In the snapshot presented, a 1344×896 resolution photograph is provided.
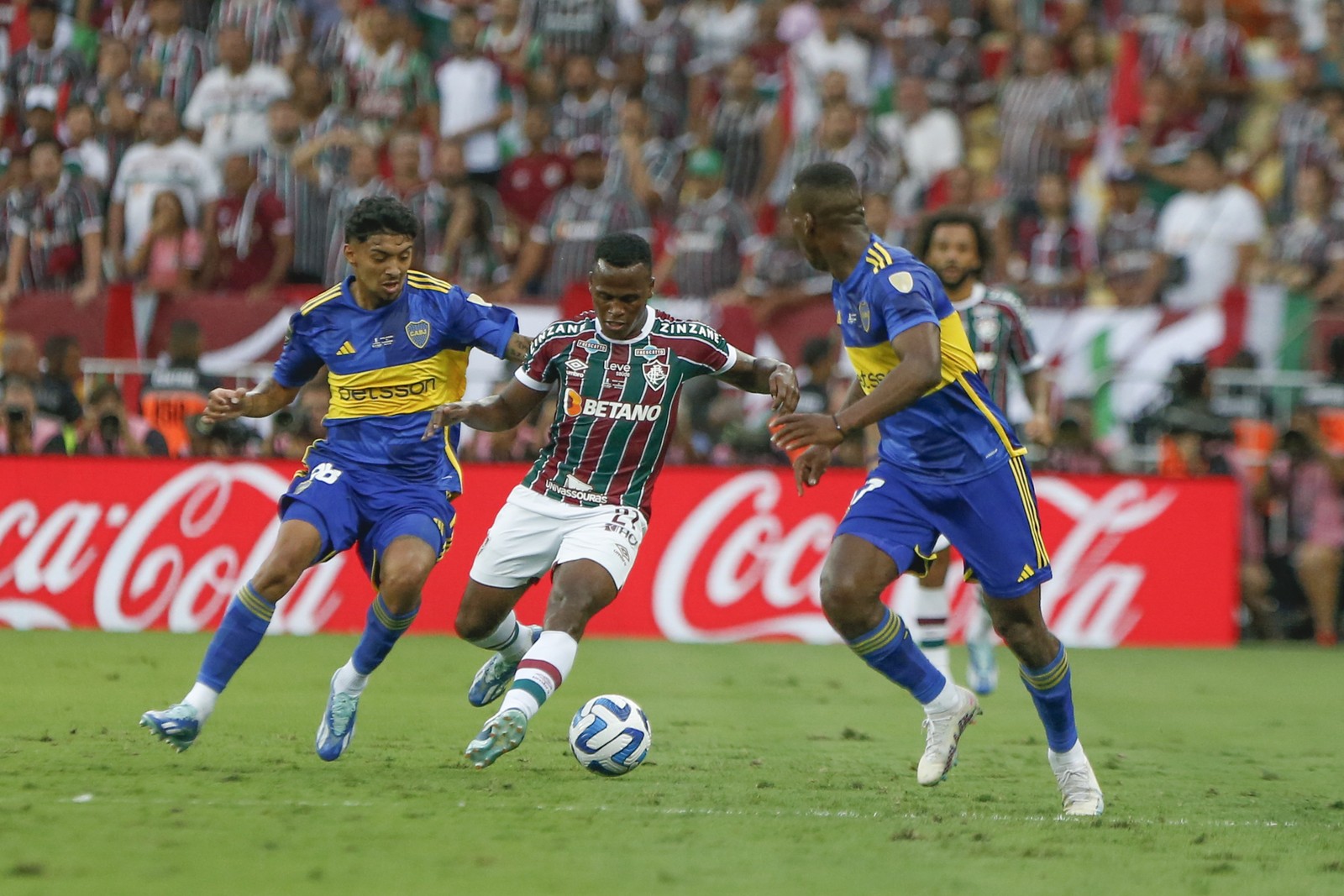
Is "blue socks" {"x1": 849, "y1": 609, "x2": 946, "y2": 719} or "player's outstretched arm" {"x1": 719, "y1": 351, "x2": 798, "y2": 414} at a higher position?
"player's outstretched arm" {"x1": 719, "y1": 351, "x2": 798, "y2": 414}

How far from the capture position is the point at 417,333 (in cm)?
788

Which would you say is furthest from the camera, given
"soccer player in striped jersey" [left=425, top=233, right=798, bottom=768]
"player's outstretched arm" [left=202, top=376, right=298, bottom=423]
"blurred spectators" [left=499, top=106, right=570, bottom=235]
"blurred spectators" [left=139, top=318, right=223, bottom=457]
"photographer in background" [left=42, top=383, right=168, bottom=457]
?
"blurred spectators" [left=499, top=106, right=570, bottom=235]

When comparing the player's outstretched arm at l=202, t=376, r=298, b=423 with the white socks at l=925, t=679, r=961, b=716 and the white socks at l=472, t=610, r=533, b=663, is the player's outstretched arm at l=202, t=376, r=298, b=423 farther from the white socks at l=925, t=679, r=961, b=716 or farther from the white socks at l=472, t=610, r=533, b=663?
the white socks at l=925, t=679, r=961, b=716

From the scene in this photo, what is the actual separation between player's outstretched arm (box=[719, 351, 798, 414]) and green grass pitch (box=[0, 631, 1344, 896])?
159 centimetres

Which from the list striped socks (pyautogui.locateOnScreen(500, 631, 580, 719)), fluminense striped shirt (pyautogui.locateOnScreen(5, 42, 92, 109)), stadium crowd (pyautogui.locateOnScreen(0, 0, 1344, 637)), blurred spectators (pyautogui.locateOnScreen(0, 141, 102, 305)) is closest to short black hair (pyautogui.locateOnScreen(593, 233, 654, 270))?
striped socks (pyautogui.locateOnScreen(500, 631, 580, 719))

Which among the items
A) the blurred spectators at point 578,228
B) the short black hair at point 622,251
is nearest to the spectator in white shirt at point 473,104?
the blurred spectators at point 578,228

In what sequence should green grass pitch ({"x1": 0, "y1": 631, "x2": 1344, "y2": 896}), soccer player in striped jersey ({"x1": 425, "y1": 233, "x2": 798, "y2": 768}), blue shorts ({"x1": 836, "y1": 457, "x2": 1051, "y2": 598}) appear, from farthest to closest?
soccer player in striped jersey ({"x1": 425, "y1": 233, "x2": 798, "y2": 768}) < blue shorts ({"x1": 836, "y1": 457, "x2": 1051, "y2": 598}) < green grass pitch ({"x1": 0, "y1": 631, "x2": 1344, "y2": 896})

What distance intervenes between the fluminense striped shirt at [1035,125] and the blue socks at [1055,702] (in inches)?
454

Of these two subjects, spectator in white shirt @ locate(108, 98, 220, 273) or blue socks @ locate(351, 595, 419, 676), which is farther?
spectator in white shirt @ locate(108, 98, 220, 273)

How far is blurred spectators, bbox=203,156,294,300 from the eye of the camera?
54.2ft

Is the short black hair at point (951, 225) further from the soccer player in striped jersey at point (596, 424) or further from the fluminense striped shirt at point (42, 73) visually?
the fluminense striped shirt at point (42, 73)

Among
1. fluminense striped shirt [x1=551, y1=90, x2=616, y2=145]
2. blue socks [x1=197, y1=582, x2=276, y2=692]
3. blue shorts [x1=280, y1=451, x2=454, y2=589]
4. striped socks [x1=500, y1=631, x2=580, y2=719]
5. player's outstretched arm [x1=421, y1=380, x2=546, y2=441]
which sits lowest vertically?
blue socks [x1=197, y1=582, x2=276, y2=692]

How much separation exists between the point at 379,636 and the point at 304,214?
387 inches

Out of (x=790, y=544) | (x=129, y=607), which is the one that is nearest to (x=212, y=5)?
(x=129, y=607)
